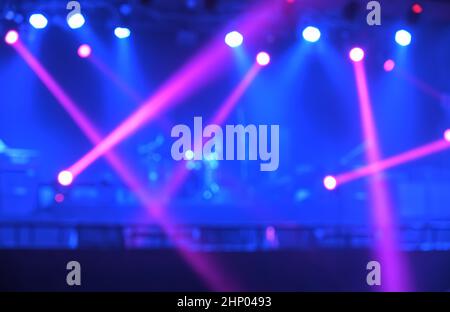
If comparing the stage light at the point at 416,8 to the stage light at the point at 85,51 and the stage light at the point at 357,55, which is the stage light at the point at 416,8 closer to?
the stage light at the point at 357,55

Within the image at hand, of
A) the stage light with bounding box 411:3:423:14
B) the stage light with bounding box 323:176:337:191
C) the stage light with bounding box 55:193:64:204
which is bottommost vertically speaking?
the stage light with bounding box 55:193:64:204

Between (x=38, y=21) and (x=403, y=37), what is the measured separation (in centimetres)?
152

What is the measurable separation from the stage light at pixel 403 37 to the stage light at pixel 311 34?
34 cm

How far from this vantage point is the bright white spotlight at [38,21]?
5.99ft

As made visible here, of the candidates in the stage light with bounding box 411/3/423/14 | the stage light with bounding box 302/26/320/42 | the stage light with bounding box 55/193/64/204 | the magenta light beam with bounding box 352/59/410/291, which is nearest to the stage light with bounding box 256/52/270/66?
the magenta light beam with bounding box 352/59/410/291

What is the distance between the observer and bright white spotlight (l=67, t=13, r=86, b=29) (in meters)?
1.66

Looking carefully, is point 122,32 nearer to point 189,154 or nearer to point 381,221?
point 189,154

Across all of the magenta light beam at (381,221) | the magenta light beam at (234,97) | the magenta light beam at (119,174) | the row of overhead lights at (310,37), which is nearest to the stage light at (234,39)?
the row of overhead lights at (310,37)

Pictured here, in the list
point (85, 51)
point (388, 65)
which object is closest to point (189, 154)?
point (85, 51)

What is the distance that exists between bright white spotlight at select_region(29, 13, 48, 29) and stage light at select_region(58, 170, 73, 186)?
0.54 meters

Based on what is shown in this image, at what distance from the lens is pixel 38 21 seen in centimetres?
186

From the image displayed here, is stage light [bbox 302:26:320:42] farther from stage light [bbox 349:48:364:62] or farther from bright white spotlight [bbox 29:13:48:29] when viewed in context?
bright white spotlight [bbox 29:13:48:29]

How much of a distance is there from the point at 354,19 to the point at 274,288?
1155 mm
